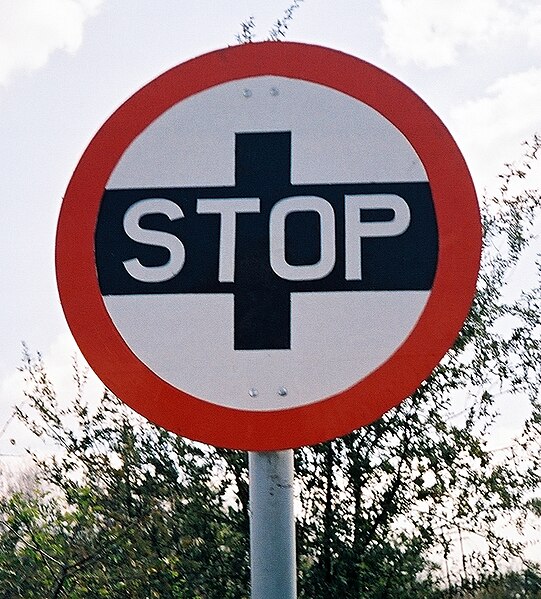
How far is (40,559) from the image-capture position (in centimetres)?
297

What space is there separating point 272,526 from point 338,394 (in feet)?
0.90

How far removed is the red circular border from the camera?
1614 millimetres

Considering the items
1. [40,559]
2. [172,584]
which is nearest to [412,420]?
[172,584]

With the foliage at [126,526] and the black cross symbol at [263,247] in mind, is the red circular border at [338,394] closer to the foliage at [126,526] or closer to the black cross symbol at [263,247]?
the black cross symbol at [263,247]

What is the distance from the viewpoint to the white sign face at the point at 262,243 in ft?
5.37

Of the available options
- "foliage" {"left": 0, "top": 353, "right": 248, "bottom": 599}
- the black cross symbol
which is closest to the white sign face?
the black cross symbol

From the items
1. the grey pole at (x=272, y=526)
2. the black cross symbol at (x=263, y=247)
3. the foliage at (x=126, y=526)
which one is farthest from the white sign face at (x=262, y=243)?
the foliage at (x=126, y=526)

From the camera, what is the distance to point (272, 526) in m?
1.69

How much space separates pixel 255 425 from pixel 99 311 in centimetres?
34

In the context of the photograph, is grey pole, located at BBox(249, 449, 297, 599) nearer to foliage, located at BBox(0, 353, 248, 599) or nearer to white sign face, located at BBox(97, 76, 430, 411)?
white sign face, located at BBox(97, 76, 430, 411)

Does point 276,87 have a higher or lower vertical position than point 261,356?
higher

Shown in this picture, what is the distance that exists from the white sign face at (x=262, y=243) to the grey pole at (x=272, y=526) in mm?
123

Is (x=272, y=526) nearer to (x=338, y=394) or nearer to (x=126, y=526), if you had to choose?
(x=338, y=394)

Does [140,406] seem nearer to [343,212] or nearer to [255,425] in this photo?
[255,425]
